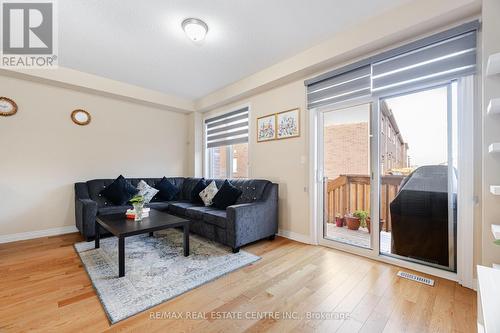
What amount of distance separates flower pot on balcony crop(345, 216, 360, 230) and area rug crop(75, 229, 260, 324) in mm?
1724

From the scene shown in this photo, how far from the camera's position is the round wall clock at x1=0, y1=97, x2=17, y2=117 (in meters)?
3.19

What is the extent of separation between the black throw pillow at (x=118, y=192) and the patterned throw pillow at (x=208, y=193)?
1.25 meters

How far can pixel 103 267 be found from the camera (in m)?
2.32

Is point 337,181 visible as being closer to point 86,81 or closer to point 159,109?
point 159,109

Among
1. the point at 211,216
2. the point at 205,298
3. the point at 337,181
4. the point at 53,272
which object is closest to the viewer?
the point at 205,298

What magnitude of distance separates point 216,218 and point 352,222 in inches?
83.8

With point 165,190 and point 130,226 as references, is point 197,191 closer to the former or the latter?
point 165,190

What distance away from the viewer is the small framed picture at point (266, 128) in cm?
360

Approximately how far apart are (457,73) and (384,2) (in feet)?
3.08

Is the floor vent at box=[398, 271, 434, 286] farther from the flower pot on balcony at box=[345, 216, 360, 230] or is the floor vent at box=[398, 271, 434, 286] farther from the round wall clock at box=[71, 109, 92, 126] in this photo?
the round wall clock at box=[71, 109, 92, 126]

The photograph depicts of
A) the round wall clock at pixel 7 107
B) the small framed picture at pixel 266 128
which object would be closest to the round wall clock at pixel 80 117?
the round wall clock at pixel 7 107

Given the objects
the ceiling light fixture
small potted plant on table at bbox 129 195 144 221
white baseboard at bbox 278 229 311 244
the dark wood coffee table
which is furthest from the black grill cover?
small potted plant on table at bbox 129 195 144 221

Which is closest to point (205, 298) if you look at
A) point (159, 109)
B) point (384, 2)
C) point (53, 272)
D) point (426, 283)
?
point (53, 272)

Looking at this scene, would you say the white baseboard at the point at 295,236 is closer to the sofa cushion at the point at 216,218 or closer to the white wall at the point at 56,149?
the sofa cushion at the point at 216,218
